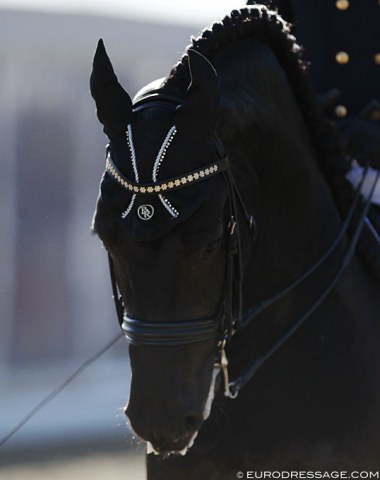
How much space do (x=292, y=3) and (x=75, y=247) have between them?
3252 millimetres

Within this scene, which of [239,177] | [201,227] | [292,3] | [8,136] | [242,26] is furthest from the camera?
[8,136]

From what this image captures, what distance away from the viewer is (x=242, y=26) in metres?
2.71

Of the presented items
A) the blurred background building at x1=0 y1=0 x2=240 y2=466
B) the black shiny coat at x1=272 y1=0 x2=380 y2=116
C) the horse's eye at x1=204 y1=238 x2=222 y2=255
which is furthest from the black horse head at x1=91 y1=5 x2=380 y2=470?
the blurred background building at x1=0 y1=0 x2=240 y2=466

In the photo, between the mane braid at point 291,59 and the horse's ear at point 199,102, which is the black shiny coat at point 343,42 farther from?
the horse's ear at point 199,102

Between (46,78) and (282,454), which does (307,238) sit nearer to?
(282,454)

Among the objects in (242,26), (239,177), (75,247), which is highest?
(242,26)

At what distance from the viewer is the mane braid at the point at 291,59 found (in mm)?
2650

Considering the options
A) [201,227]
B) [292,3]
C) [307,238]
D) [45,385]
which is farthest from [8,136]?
[201,227]

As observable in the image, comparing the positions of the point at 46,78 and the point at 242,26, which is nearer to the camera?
the point at 242,26

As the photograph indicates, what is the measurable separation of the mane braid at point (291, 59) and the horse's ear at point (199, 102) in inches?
8.7

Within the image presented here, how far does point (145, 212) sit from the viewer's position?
2359 millimetres

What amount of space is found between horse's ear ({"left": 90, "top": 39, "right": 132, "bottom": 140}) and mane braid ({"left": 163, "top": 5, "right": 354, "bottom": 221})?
8.5 inches

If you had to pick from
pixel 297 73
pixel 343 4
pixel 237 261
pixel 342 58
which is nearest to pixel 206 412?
pixel 237 261

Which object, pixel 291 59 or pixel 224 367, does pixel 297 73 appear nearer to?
pixel 291 59
